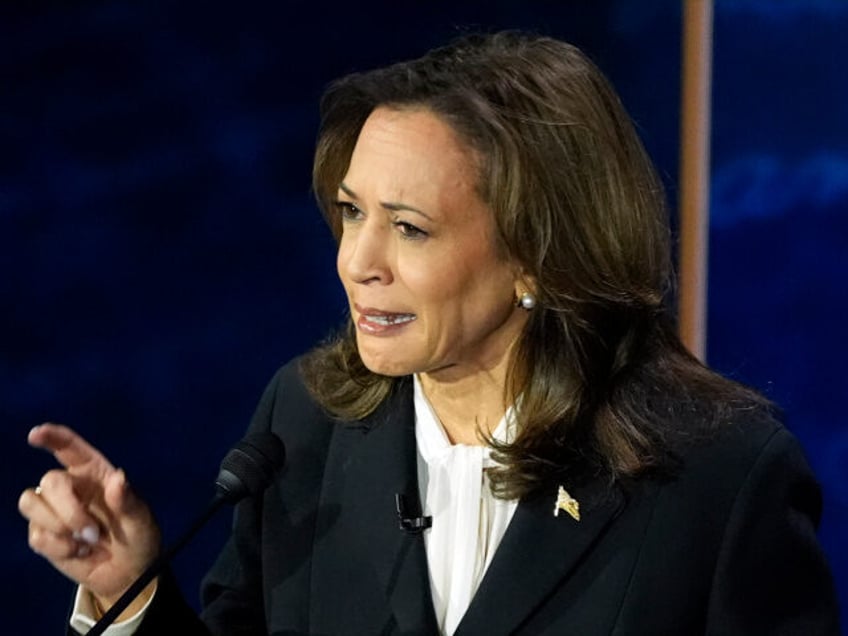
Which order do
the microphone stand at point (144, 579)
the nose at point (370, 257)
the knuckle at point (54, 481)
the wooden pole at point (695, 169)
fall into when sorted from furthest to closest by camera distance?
1. the wooden pole at point (695, 169)
2. the nose at point (370, 257)
3. the knuckle at point (54, 481)
4. the microphone stand at point (144, 579)

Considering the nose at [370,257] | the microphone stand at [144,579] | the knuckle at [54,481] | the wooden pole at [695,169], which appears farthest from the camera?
the wooden pole at [695,169]

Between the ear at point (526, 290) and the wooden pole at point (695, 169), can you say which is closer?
the ear at point (526, 290)

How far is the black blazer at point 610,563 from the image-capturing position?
192 centimetres

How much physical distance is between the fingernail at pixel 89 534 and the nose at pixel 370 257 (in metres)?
0.43

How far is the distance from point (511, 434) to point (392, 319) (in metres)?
0.23

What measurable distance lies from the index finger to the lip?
0.36 m

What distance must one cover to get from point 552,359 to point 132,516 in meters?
0.56

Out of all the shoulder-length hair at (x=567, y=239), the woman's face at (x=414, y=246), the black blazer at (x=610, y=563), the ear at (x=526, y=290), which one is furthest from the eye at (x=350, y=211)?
the black blazer at (x=610, y=563)

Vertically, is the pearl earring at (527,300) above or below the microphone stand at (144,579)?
above

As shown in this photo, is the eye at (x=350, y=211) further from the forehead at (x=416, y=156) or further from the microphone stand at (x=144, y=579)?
the microphone stand at (x=144, y=579)

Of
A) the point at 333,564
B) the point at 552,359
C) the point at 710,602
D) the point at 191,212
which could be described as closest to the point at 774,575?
the point at 710,602

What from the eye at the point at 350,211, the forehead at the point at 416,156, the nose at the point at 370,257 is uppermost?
the forehead at the point at 416,156

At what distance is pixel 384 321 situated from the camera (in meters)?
1.96

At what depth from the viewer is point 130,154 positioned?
3.02 meters
